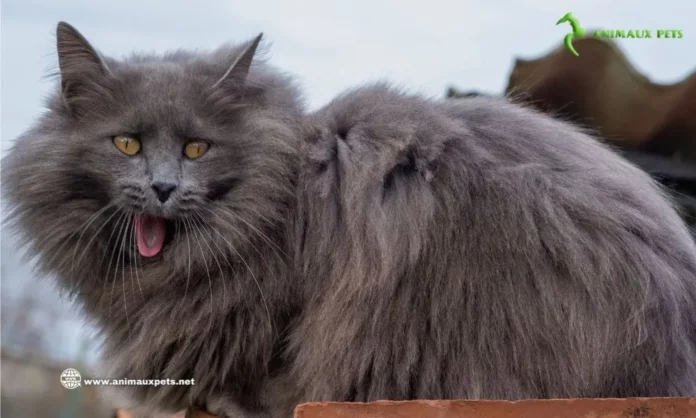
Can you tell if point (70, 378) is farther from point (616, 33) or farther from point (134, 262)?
point (616, 33)

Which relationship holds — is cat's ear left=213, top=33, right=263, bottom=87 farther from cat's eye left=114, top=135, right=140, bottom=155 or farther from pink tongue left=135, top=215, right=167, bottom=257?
pink tongue left=135, top=215, right=167, bottom=257

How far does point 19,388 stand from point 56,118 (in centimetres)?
94

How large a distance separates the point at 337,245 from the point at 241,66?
48 centimetres

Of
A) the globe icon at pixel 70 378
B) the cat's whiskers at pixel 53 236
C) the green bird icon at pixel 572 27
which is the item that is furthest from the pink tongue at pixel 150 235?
the green bird icon at pixel 572 27

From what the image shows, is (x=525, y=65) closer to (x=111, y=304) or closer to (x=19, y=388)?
(x=111, y=304)

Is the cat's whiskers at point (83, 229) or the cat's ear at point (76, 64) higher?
the cat's ear at point (76, 64)

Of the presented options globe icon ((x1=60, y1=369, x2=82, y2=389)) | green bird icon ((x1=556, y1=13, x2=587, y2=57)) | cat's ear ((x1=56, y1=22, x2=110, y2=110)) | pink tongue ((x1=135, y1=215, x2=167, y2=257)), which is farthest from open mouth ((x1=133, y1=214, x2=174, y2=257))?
green bird icon ((x1=556, y1=13, x2=587, y2=57))

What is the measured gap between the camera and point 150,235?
1870mm

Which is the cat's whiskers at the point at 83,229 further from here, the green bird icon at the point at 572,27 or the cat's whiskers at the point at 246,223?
the green bird icon at the point at 572,27

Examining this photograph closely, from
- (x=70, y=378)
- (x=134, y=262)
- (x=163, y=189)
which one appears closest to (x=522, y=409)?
(x=163, y=189)

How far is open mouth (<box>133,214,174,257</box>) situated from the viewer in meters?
1.85

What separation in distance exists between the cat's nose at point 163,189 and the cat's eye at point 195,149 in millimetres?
110

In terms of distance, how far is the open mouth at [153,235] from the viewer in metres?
1.85

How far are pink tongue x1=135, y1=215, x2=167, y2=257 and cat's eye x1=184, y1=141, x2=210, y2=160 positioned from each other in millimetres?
172
